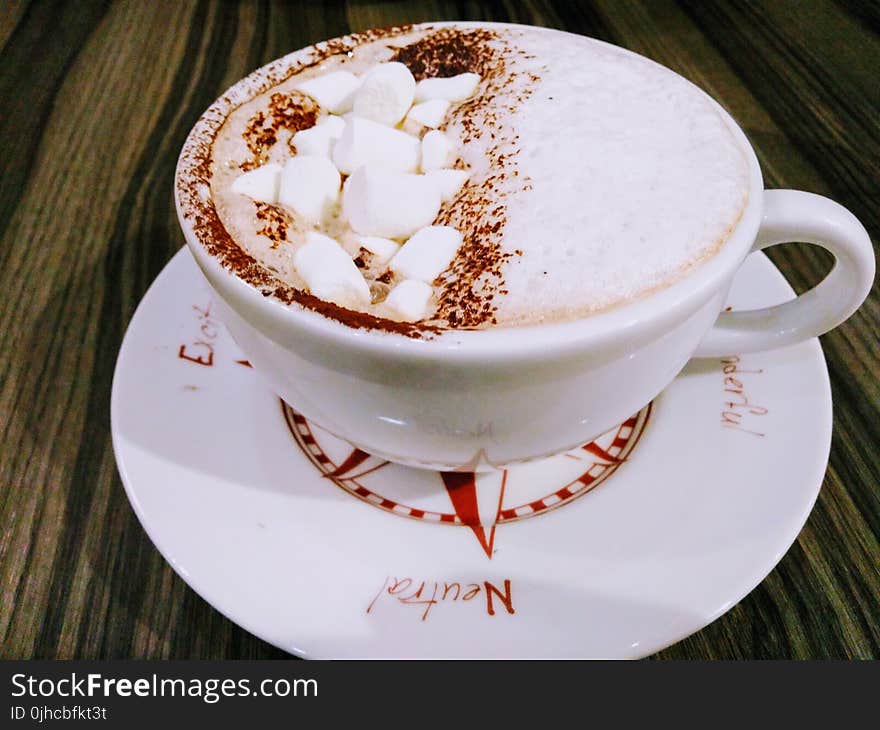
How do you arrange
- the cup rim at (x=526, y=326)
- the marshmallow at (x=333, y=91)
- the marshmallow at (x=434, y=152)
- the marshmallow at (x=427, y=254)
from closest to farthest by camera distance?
the cup rim at (x=526, y=326)
the marshmallow at (x=427, y=254)
the marshmallow at (x=434, y=152)
the marshmallow at (x=333, y=91)

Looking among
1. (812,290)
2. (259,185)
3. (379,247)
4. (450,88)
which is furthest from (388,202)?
(812,290)

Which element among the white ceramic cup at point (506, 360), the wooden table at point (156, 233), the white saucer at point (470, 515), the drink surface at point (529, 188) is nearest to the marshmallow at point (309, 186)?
the drink surface at point (529, 188)

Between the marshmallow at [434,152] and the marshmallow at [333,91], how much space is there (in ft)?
0.50

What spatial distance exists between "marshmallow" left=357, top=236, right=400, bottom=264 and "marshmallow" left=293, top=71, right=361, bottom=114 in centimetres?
25

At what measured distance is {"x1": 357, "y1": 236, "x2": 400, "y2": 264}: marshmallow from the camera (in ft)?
2.49

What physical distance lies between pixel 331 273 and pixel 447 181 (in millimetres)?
181

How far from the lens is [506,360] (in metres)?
0.62

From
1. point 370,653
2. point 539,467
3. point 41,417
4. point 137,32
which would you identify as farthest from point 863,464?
point 137,32

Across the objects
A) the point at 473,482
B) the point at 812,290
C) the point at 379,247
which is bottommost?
the point at 473,482

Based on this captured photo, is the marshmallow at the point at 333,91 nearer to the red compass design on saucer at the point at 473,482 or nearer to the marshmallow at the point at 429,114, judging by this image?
the marshmallow at the point at 429,114

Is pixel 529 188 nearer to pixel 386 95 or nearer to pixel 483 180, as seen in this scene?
pixel 483 180

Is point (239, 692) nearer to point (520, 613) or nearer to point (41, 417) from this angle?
point (520, 613)

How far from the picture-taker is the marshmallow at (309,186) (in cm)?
79

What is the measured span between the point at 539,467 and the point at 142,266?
0.77 m
